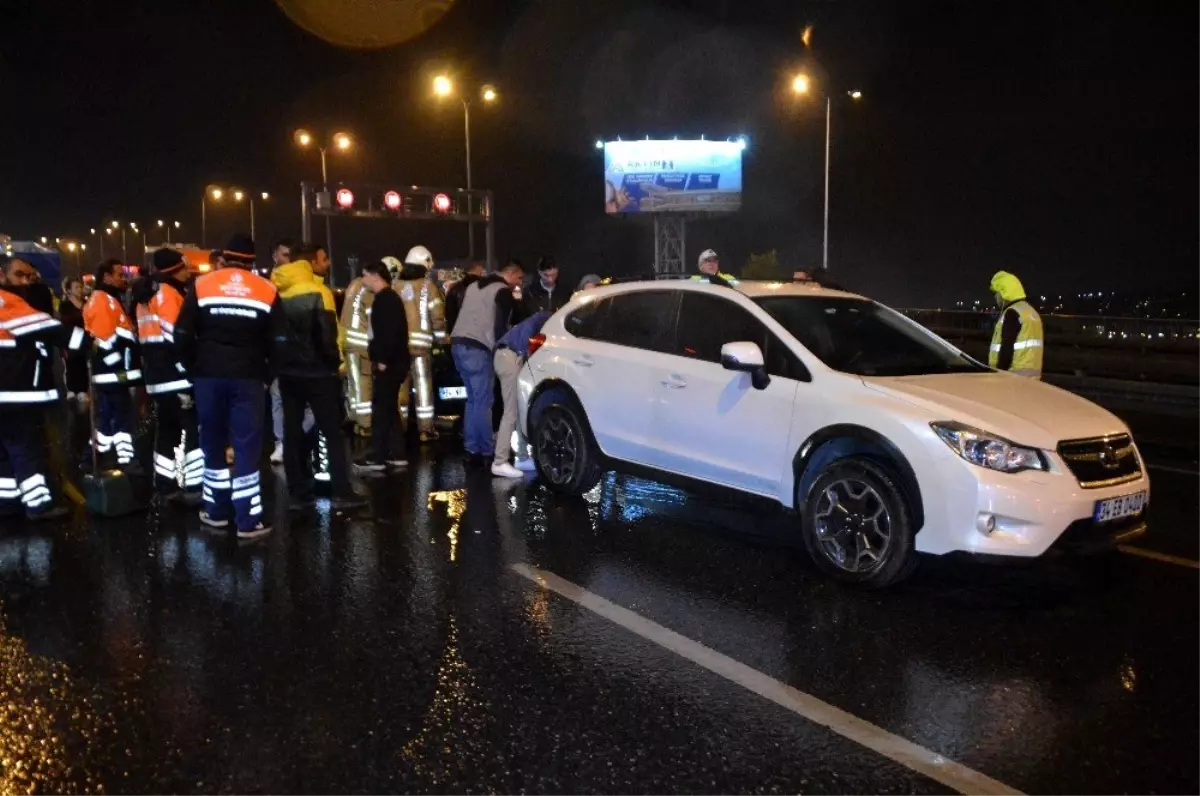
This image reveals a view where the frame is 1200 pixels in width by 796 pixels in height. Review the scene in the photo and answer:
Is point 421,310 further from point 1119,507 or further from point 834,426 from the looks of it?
point 1119,507

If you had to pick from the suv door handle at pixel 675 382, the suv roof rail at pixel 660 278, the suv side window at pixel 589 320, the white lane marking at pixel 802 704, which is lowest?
the white lane marking at pixel 802 704

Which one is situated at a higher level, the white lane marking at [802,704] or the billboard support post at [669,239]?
the billboard support post at [669,239]

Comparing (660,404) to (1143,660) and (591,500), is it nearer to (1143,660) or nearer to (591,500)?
(591,500)

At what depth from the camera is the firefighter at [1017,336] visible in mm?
8609

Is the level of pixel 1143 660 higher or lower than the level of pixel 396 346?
lower

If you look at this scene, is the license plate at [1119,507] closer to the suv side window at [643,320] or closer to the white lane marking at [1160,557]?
the white lane marking at [1160,557]

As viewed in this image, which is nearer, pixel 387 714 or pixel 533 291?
pixel 387 714

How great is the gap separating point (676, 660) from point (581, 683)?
492 mm

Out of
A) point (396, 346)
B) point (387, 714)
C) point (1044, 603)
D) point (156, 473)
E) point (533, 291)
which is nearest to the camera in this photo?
point (387, 714)

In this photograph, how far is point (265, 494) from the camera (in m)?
8.10

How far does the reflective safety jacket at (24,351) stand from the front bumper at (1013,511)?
5880mm

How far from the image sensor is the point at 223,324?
6367mm

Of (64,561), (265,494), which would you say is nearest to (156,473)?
(265,494)

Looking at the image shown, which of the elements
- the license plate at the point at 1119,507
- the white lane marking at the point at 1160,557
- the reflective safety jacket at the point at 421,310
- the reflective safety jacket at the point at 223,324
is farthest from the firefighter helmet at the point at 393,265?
the license plate at the point at 1119,507
